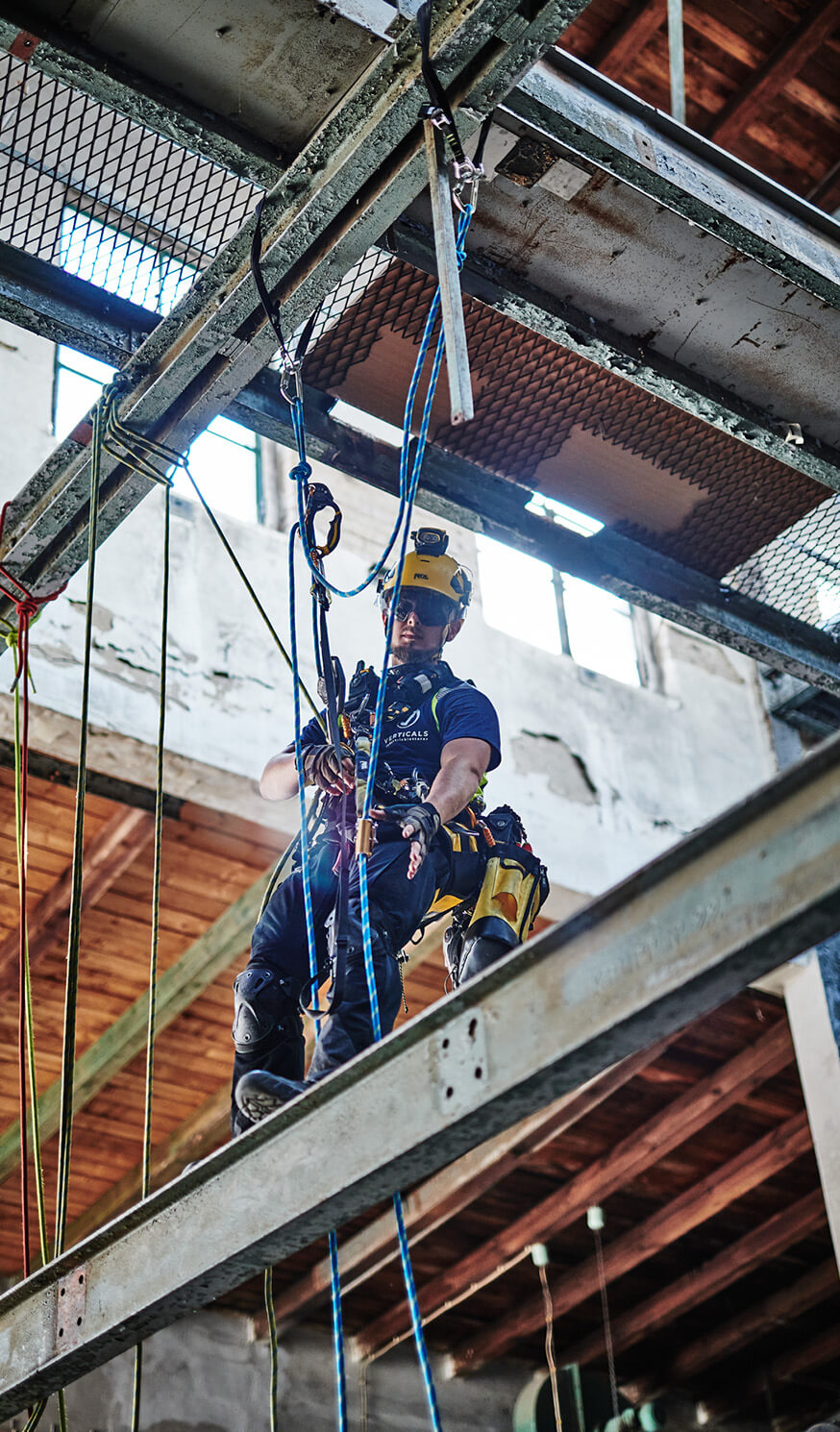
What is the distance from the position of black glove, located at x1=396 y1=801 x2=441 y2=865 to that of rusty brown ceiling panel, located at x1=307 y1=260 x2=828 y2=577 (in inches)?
57.5

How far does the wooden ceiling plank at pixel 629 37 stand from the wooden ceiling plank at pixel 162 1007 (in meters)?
4.35

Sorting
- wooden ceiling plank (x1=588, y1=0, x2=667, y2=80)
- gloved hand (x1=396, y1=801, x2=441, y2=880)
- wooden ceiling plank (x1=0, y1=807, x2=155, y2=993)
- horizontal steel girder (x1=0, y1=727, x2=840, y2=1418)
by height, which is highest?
wooden ceiling plank (x1=588, y1=0, x2=667, y2=80)

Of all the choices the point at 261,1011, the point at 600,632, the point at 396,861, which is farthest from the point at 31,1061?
the point at 600,632

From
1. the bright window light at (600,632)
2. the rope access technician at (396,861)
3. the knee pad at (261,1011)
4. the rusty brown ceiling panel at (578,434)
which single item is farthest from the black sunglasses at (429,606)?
the bright window light at (600,632)

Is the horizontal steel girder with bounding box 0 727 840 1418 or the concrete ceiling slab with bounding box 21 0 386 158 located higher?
the concrete ceiling slab with bounding box 21 0 386 158

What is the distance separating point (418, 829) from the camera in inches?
152

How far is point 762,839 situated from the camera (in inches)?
88.2

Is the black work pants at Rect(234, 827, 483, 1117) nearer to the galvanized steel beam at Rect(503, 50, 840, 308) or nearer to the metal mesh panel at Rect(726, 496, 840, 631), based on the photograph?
the galvanized steel beam at Rect(503, 50, 840, 308)

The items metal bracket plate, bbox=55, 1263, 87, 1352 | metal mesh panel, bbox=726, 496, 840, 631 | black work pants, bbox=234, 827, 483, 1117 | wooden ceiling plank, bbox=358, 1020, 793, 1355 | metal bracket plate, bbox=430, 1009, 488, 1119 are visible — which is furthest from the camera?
wooden ceiling plank, bbox=358, 1020, 793, 1355

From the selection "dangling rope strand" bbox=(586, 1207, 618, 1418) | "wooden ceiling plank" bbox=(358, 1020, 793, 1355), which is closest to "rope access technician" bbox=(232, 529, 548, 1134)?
"wooden ceiling plank" bbox=(358, 1020, 793, 1355)

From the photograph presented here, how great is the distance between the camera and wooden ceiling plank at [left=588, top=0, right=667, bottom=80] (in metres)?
7.89

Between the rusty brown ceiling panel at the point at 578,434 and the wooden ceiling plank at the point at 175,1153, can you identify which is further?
the wooden ceiling plank at the point at 175,1153

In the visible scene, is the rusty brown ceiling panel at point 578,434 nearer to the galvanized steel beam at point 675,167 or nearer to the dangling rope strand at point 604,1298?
the galvanized steel beam at point 675,167

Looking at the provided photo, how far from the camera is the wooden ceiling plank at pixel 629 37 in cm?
789
